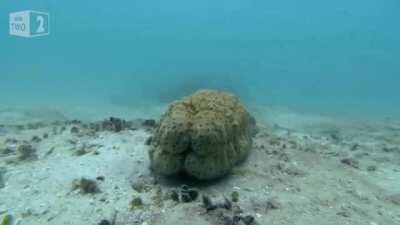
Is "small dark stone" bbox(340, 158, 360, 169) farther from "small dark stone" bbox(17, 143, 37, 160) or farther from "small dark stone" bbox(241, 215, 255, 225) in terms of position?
"small dark stone" bbox(17, 143, 37, 160)

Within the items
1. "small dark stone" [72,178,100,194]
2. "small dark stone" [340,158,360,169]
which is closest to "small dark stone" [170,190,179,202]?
"small dark stone" [72,178,100,194]

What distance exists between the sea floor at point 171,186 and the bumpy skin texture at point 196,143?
260mm

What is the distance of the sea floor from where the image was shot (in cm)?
595

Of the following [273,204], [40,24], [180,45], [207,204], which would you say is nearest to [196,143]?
[207,204]

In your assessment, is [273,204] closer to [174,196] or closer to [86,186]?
[174,196]

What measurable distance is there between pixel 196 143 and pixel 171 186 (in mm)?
786

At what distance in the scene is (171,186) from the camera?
674 cm

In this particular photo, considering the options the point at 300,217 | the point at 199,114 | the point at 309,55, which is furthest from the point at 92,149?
the point at 309,55

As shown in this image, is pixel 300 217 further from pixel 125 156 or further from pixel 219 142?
pixel 125 156

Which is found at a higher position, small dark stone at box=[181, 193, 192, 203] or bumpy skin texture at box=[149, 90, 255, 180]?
bumpy skin texture at box=[149, 90, 255, 180]

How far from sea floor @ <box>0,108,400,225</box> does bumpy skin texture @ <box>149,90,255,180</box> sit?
260 millimetres

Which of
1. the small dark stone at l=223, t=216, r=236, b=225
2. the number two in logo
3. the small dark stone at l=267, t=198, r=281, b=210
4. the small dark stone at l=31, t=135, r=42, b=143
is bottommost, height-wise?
the small dark stone at l=31, t=135, r=42, b=143

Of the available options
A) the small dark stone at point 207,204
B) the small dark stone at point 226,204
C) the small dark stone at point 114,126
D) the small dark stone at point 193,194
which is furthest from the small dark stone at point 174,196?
the small dark stone at point 114,126

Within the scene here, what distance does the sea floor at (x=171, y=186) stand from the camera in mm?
5945
